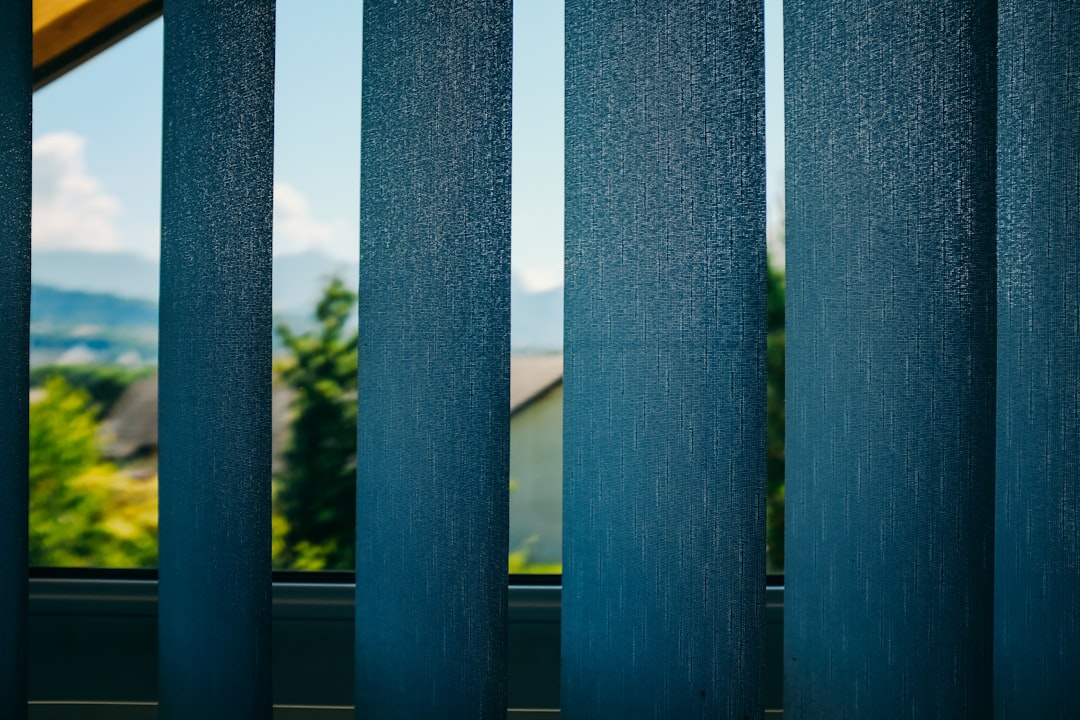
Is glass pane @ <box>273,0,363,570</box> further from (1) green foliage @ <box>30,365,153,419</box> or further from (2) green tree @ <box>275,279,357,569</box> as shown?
(1) green foliage @ <box>30,365,153,419</box>

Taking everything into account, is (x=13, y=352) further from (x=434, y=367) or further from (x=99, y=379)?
(x=434, y=367)

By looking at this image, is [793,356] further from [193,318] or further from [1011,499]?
[193,318]

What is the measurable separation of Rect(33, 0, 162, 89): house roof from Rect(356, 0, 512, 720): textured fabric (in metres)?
0.38

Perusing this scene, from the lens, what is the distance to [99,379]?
0.84m

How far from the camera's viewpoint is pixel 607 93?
2.04ft

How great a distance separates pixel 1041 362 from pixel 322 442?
717mm

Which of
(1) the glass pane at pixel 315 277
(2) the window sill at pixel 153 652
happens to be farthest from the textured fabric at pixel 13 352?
(1) the glass pane at pixel 315 277

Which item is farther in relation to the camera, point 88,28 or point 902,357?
point 88,28

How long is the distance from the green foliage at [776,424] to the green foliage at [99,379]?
0.71 m

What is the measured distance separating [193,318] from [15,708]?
1.29 ft

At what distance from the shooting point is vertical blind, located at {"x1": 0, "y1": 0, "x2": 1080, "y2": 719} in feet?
1.99

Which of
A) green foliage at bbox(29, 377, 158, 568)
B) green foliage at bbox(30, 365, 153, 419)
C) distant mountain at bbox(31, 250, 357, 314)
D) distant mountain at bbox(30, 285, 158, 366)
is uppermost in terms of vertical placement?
distant mountain at bbox(31, 250, 357, 314)

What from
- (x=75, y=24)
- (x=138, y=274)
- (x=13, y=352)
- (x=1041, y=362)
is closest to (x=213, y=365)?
(x=13, y=352)

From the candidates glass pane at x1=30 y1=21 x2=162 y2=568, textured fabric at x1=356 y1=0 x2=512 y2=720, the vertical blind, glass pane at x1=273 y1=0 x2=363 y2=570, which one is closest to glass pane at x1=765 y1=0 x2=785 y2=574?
the vertical blind
